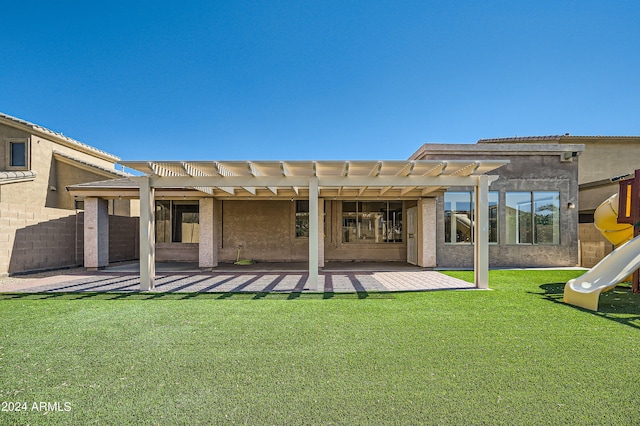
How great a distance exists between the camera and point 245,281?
32.6 ft

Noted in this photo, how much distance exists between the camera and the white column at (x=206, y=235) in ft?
41.6

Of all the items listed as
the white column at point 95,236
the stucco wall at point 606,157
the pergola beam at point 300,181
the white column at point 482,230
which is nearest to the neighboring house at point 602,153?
the stucco wall at point 606,157

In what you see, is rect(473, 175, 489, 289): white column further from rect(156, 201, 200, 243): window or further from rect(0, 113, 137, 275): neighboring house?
rect(0, 113, 137, 275): neighboring house

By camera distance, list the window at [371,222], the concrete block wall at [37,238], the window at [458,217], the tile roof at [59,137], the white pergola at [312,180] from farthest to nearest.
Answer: the tile roof at [59,137] < the window at [371,222] < the window at [458,217] < the concrete block wall at [37,238] < the white pergola at [312,180]

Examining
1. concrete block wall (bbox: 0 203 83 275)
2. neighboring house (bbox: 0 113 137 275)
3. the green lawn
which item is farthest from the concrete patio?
the green lawn

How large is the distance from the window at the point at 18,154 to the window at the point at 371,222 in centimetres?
1671

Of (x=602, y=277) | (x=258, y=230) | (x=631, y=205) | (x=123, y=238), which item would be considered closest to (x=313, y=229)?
(x=602, y=277)

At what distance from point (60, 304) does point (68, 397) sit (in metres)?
4.89

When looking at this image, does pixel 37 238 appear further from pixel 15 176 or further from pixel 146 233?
pixel 146 233

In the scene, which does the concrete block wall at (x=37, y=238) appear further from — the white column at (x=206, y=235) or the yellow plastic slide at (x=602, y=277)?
the yellow plastic slide at (x=602, y=277)

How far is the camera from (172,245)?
15.0m

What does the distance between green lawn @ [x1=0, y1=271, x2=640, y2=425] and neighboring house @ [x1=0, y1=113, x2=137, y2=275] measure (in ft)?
19.4

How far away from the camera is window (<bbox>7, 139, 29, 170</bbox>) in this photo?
1695 cm

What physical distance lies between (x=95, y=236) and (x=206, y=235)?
4.10 metres
